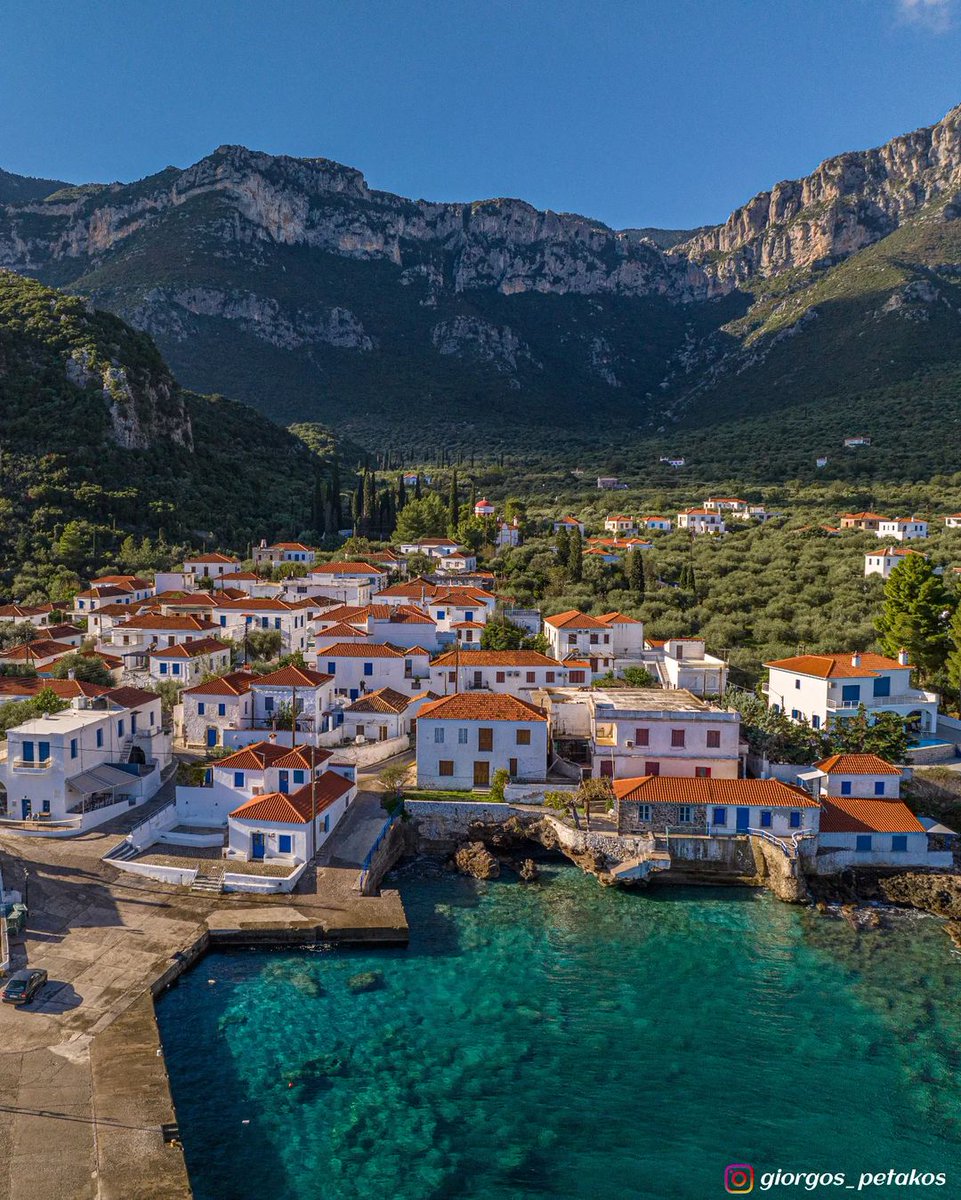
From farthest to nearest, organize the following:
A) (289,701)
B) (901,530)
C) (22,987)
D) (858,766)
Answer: (901,530) < (289,701) < (858,766) < (22,987)

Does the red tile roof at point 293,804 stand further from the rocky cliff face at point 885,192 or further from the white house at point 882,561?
the rocky cliff face at point 885,192

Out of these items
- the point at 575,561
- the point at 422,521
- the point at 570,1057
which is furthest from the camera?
the point at 422,521

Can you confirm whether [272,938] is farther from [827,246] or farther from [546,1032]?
[827,246]

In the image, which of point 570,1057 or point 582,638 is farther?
point 582,638

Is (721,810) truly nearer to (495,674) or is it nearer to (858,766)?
(858,766)

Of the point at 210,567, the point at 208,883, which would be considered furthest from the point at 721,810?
the point at 210,567

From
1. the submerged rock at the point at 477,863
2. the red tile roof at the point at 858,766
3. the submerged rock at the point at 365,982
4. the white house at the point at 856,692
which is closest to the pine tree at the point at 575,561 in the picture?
the white house at the point at 856,692

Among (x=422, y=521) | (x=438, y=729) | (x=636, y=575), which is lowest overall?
(x=438, y=729)

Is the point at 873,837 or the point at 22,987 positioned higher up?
the point at 873,837
